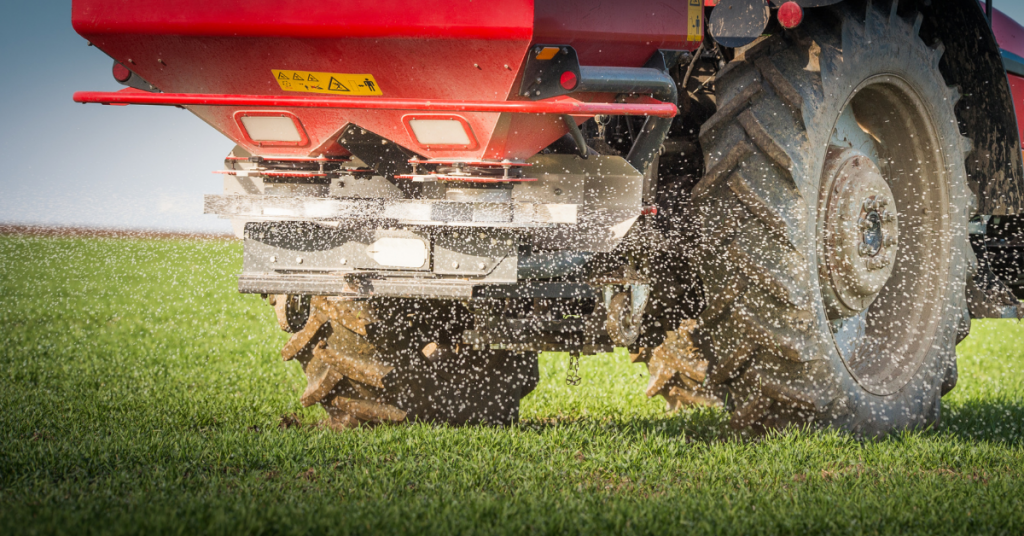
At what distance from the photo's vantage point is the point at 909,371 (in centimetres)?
368

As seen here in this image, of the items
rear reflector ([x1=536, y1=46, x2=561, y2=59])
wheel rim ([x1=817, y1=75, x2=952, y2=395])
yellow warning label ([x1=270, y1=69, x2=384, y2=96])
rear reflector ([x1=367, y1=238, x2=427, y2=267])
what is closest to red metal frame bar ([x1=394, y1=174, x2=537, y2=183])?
rear reflector ([x1=367, y1=238, x2=427, y2=267])

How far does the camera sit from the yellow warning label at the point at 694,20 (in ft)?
8.87

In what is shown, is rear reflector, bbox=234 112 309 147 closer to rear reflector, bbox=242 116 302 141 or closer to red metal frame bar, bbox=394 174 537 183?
rear reflector, bbox=242 116 302 141

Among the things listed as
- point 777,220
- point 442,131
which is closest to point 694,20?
point 777,220

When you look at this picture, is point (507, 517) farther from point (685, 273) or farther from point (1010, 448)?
point (1010, 448)

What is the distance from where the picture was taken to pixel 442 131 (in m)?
2.67

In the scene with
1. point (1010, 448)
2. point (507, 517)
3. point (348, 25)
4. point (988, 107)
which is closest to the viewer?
point (507, 517)

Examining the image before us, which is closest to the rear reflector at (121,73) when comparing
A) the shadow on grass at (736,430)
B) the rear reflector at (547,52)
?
the rear reflector at (547,52)

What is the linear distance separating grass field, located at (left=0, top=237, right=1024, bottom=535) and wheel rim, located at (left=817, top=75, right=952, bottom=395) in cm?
42

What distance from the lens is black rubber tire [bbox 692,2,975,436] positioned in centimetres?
296

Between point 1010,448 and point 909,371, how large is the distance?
1.55 ft

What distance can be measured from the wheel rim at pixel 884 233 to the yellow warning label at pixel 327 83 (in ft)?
5.77

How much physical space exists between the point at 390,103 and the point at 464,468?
1.22 m

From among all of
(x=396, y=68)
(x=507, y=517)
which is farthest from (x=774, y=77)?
(x=507, y=517)
